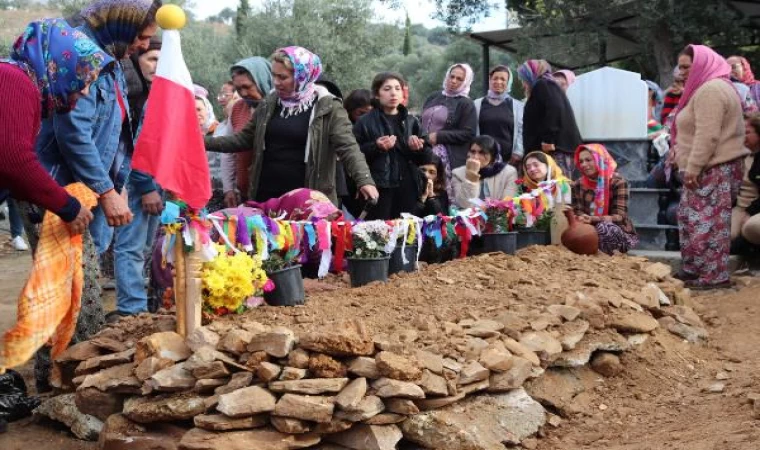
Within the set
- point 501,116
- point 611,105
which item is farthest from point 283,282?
point 611,105

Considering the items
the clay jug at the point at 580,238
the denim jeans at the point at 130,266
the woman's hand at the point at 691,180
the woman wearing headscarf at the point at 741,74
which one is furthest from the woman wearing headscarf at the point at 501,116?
the denim jeans at the point at 130,266

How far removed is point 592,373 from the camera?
469cm

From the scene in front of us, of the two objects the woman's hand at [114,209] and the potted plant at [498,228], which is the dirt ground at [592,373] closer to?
the potted plant at [498,228]

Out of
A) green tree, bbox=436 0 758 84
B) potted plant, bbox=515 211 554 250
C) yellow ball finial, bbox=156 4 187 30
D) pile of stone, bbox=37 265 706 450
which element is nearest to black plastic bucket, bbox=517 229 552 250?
potted plant, bbox=515 211 554 250

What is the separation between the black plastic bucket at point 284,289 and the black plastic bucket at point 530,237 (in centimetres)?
281

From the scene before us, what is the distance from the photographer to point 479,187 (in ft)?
23.7

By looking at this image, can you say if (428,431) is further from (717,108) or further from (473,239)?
(717,108)

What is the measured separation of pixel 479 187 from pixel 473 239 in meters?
0.69

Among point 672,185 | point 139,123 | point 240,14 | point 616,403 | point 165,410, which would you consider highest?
point 240,14

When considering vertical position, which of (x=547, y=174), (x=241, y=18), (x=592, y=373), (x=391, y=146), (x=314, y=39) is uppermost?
(x=241, y=18)

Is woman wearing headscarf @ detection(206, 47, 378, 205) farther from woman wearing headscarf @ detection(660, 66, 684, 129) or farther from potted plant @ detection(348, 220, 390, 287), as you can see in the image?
woman wearing headscarf @ detection(660, 66, 684, 129)

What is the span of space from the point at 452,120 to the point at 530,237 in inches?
60.5

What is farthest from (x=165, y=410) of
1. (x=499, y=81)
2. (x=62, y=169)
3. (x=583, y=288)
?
(x=499, y=81)

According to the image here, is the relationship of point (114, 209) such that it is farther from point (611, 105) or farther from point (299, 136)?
point (611, 105)
